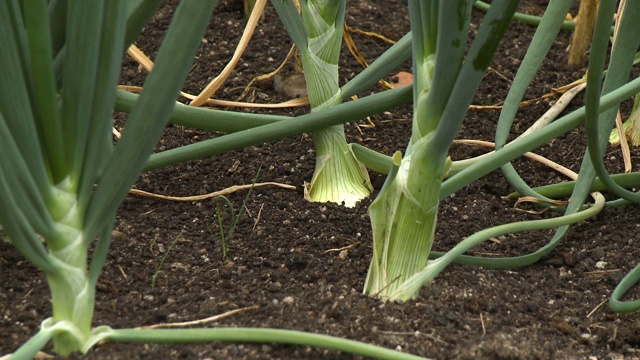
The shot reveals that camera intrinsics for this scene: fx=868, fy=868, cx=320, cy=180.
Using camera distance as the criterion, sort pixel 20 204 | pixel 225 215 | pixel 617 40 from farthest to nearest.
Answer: pixel 225 215, pixel 617 40, pixel 20 204

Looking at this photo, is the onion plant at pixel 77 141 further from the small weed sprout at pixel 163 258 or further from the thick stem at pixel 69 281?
the small weed sprout at pixel 163 258

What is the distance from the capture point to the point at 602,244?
4.22 ft

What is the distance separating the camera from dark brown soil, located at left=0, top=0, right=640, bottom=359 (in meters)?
0.95

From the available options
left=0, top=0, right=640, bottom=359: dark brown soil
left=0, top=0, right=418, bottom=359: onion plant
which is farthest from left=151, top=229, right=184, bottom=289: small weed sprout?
left=0, top=0, right=418, bottom=359: onion plant

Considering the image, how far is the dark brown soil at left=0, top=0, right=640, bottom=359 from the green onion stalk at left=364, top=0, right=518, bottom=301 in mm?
43

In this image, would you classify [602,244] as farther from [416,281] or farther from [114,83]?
[114,83]

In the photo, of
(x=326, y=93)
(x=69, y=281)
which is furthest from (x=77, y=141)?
(x=326, y=93)

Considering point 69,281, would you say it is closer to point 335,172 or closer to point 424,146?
point 424,146

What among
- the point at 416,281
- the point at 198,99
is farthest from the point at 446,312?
the point at 198,99

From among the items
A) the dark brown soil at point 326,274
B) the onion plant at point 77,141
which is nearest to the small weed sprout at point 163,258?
the dark brown soil at point 326,274

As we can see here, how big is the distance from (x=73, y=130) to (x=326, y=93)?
0.63 metres

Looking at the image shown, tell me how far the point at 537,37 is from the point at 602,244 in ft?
1.05

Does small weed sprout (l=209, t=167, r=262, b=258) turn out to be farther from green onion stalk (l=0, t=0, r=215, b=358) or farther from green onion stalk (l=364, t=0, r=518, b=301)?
green onion stalk (l=0, t=0, r=215, b=358)

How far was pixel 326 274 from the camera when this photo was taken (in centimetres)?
113
